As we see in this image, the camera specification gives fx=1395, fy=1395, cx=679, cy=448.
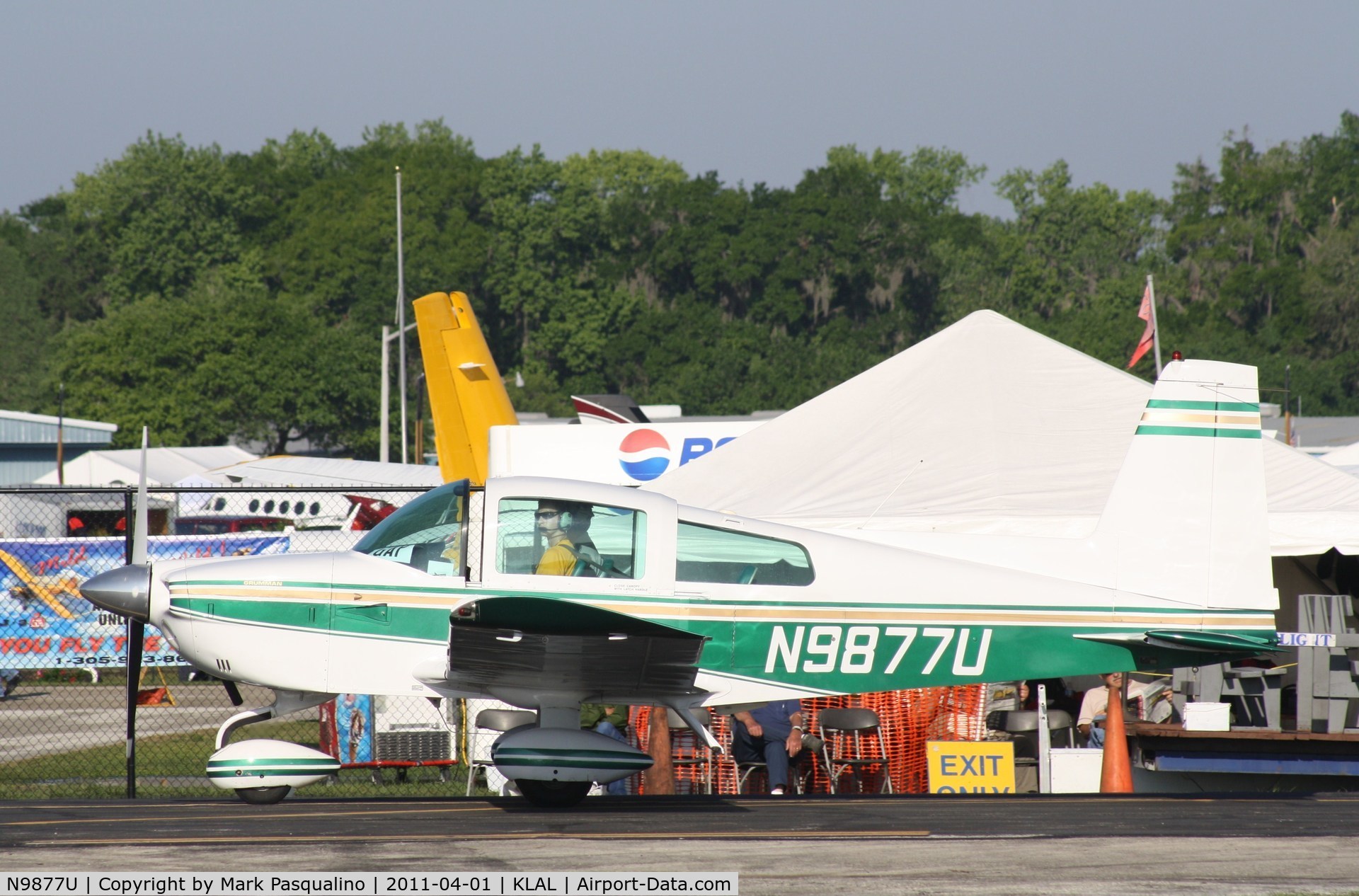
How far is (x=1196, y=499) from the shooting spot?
7973mm

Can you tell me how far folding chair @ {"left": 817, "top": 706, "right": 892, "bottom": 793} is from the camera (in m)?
9.55

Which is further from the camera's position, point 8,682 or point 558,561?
point 8,682

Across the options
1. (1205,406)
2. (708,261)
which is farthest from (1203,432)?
(708,261)

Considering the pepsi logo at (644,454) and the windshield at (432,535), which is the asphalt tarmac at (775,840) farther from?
the pepsi logo at (644,454)

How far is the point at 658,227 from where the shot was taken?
7894cm

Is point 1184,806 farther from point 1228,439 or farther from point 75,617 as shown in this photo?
point 75,617

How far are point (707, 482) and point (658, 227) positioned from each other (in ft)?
227

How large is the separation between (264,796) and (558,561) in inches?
84.4

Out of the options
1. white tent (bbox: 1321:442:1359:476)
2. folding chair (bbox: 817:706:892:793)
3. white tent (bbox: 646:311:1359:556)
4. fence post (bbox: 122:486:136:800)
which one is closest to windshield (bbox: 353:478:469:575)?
fence post (bbox: 122:486:136:800)

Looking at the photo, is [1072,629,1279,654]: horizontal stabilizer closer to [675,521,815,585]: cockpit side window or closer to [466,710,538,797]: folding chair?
[675,521,815,585]: cockpit side window

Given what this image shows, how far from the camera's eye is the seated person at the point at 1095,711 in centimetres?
980

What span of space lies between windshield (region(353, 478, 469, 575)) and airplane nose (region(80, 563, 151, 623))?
3.73 ft

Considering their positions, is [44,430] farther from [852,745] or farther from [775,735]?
[775,735]

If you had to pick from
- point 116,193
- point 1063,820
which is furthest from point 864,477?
point 116,193
